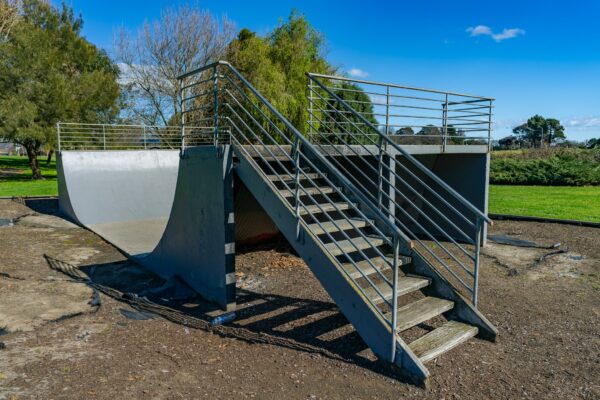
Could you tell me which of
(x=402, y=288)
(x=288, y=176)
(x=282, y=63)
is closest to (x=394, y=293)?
(x=402, y=288)

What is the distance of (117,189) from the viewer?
12.9 m

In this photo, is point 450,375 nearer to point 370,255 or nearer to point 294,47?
point 370,255

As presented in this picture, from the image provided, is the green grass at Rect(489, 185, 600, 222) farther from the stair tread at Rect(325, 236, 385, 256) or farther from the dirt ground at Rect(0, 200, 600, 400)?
the stair tread at Rect(325, 236, 385, 256)

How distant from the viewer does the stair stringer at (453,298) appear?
439cm

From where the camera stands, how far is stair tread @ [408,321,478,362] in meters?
3.82

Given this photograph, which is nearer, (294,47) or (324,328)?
(324,328)

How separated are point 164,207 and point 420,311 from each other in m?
10.6

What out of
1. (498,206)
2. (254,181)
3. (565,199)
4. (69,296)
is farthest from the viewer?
(565,199)

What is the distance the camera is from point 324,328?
472 cm

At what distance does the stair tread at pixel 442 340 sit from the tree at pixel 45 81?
2110cm

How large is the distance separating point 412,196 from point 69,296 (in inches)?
283

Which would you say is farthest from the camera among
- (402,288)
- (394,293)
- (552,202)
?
(552,202)

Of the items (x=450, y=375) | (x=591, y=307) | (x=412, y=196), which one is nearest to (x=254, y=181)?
(x=450, y=375)

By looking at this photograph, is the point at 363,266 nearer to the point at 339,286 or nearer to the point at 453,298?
the point at 339,286
